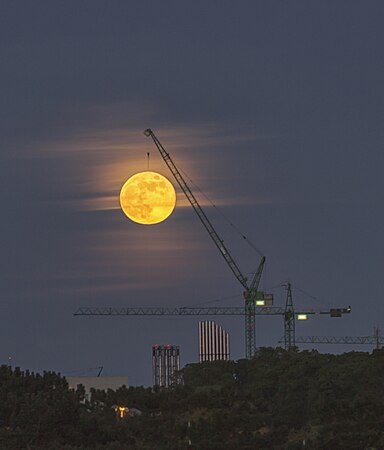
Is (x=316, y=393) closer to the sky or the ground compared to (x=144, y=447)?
closer to the sky

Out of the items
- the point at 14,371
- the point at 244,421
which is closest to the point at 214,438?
the point at 244,421

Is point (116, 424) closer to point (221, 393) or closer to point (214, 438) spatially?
point (214, 438)

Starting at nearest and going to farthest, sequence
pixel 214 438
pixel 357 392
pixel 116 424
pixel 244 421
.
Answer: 1. pixel 116 424
2. pixel 214 438
3. pixel 244 421
4. pixel 357 392

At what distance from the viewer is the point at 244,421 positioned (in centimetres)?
15625

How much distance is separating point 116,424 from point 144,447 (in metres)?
4.13

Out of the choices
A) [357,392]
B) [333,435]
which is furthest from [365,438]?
[357,392]

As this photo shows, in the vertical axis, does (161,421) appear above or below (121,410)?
below

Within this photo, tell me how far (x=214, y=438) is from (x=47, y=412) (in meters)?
23.5

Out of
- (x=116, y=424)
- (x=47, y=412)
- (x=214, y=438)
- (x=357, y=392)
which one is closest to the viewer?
(x=47, y=412)

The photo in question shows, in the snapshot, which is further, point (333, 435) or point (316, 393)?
point (316, 393)

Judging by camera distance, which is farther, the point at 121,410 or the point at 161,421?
the point at 121,410

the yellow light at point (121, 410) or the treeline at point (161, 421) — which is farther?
the yellow light at point (121, 410)

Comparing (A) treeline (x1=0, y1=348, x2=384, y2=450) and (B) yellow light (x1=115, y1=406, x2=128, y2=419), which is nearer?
(A) treeline (x1=0, y1=348, x2=384, y2=450)

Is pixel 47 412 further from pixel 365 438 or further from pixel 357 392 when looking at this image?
pixel 357 392
